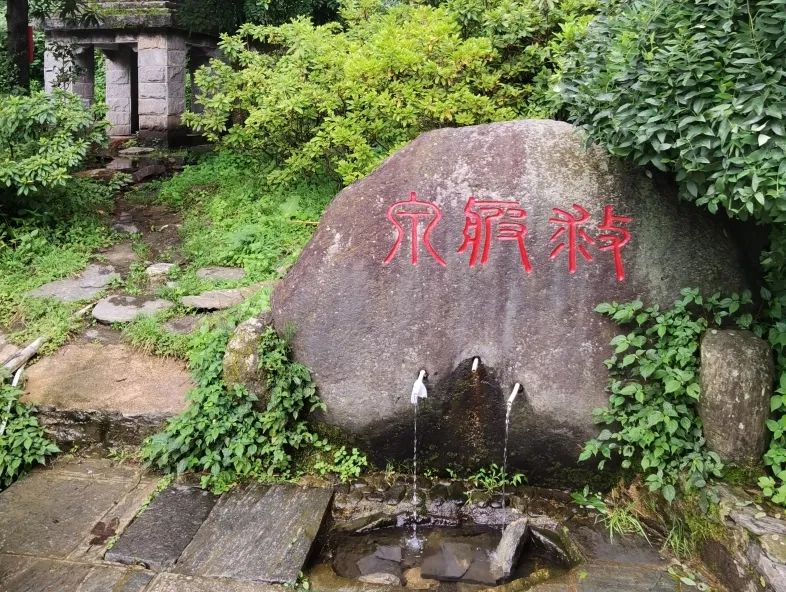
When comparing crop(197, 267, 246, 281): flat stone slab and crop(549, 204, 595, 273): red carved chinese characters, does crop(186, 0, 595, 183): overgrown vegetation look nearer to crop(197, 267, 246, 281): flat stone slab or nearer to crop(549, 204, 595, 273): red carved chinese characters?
crop(197, 267, 246, 281): flat stone slab

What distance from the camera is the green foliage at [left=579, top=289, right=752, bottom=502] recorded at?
397 cm

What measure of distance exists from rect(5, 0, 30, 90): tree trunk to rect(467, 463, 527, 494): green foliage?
29.0 feet

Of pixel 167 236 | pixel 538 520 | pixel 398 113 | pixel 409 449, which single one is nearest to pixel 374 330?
pixel 409 449

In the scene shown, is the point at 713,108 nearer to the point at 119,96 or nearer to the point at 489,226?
the point at 489,226

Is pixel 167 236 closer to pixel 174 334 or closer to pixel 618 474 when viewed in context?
pixel 174 334

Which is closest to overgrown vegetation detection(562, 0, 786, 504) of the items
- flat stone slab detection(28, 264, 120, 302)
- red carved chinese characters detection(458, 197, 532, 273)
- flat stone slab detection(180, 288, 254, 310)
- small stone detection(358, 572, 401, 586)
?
red carved chinese characters detection(458, 197, 532, 273)

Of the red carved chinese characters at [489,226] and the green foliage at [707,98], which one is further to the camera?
the red carved chinese characters at [489,226]

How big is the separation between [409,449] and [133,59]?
12.8 meters

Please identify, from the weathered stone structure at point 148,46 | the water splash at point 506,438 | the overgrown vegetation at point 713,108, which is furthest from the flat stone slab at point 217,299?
the weathered stone structure at point 148,46

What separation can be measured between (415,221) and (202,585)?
251 centimetres

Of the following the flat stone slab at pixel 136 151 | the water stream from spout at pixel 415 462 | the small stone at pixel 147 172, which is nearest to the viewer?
the water stream from spout at pixel 415 462

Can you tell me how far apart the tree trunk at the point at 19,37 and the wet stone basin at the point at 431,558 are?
8.76 m

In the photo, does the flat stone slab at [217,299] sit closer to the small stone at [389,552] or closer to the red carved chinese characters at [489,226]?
the red carved chinese characters at [489,226]

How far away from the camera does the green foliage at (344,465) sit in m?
4.57
